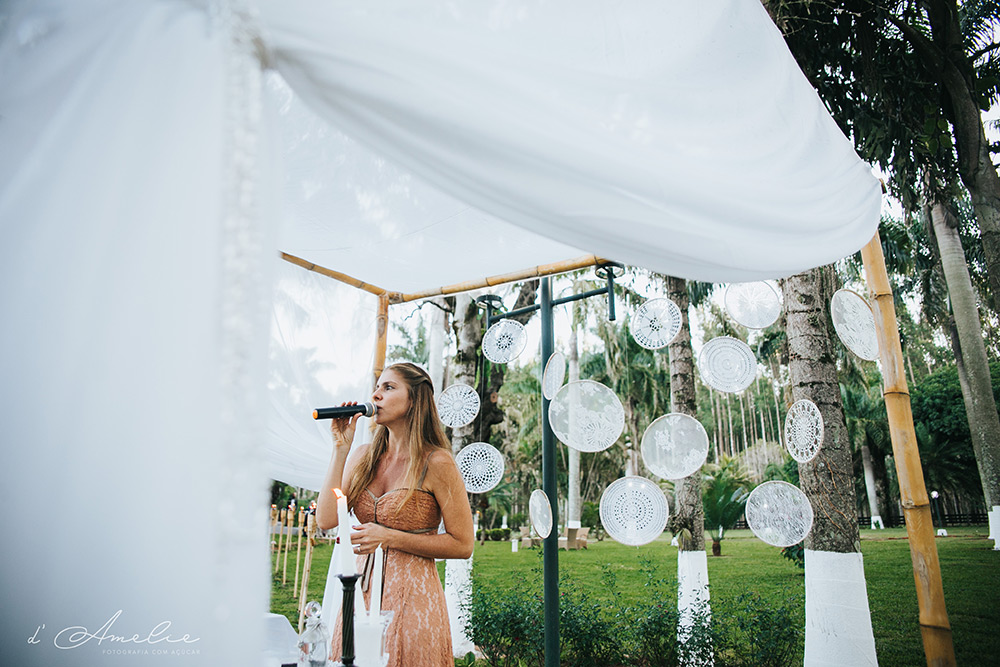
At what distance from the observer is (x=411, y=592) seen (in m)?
1.96

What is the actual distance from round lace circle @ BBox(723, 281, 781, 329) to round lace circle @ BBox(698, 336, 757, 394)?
0.63ft

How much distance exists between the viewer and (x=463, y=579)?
15.9 ft

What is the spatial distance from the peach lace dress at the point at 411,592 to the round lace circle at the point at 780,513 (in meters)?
2.05

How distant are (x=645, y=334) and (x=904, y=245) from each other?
13.8 meters

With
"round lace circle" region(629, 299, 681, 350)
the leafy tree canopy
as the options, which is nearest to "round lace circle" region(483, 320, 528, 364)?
"round lace circle" region(629, 299, 681, 350)

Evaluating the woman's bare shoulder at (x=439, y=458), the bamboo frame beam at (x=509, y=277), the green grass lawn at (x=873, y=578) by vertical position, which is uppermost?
the bamboo frame beam at (x=509, y=277)

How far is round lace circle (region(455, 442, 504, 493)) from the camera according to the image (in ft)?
12.8

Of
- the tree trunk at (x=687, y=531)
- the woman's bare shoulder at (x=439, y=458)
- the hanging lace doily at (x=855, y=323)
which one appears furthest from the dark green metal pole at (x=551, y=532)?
the hanging lace doily at (x=855, y=323)

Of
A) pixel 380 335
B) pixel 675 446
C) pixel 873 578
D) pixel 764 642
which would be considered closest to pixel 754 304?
pixel 675 446

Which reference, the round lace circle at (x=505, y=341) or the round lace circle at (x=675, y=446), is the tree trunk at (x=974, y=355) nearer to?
the round lace circle at (x=675, y=446)

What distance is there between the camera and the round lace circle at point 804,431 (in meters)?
3.12

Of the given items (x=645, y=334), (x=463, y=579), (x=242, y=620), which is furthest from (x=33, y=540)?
(x=463, y=579)

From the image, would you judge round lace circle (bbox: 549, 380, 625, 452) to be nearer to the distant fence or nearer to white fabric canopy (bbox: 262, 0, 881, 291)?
white fabric canopy (bbox: 262, 0, 881, 291)

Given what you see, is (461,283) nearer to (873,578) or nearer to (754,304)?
(754,304)
